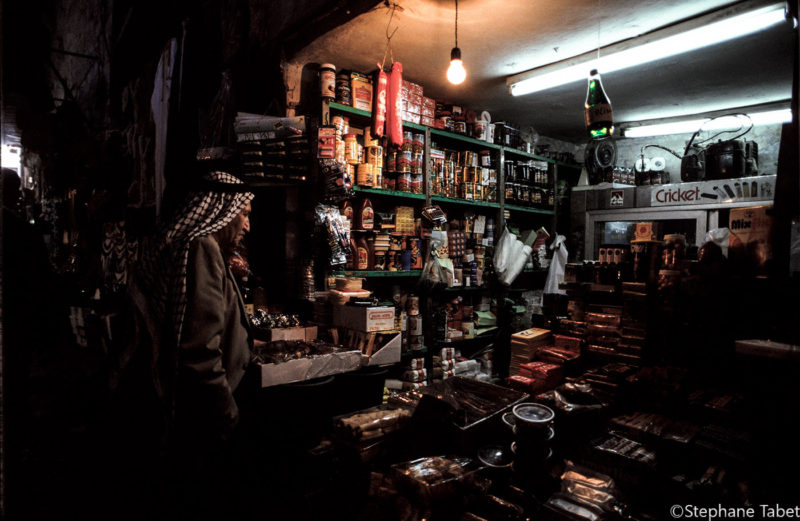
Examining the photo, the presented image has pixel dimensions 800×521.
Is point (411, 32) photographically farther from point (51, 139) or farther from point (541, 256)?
point (51, 139)

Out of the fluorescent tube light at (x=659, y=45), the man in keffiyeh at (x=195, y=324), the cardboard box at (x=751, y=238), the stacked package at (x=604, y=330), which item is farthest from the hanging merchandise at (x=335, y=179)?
the cardboard box at (x=751, y=238)

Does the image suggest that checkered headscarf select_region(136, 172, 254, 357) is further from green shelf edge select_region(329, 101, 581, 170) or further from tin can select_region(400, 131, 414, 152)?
tin can select_region(400, 131, 414, 152)

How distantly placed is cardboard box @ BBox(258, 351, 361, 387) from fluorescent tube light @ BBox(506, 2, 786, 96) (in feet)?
12.1

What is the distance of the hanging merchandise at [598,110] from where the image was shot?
3.56m

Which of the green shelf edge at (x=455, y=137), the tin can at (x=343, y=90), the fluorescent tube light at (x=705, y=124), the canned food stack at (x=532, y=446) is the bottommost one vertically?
the canned food stack at (x=532, y=446)

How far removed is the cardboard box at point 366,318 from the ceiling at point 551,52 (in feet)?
7.76

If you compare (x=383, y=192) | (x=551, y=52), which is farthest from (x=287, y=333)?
(x=551, y=52)

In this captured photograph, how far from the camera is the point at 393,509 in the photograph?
6.99 ft

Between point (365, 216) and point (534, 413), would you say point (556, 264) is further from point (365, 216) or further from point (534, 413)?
point (534, 413)

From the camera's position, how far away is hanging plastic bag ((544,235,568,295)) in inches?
256

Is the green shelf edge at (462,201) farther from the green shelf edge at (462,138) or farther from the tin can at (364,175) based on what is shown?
the tin can at (364,175)

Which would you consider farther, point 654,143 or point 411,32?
point 654,143

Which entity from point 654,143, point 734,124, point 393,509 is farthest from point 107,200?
point 734,124

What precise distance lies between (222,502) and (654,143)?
7991 mm
